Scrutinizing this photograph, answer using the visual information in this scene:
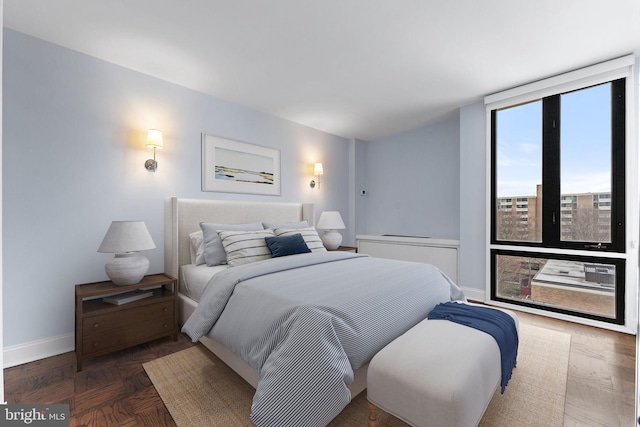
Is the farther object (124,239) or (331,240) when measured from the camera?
(331,240)

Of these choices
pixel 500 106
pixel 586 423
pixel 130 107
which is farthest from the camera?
pixel 500 106

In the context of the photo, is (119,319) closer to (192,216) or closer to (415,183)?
(192,216)

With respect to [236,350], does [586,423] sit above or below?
below

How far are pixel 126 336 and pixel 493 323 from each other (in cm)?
261

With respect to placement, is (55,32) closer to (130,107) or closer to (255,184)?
(130,107)

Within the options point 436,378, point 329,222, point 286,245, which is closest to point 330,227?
point 329,222

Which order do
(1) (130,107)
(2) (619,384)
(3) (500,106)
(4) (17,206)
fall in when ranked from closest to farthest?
(2) (619,384) < (4) (17,206) < (1) (130,107) < (3) (500,106)

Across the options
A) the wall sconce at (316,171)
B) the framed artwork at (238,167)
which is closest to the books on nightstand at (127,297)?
the framed artwork at (238,167)

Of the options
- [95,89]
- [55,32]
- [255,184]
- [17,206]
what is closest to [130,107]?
[95,89]

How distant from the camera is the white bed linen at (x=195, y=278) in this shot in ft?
8.38

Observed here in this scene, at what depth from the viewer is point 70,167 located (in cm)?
251

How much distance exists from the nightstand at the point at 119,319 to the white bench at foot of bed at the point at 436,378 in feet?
6.13

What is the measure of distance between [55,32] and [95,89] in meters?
0.45

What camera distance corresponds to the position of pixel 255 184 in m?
3.78
